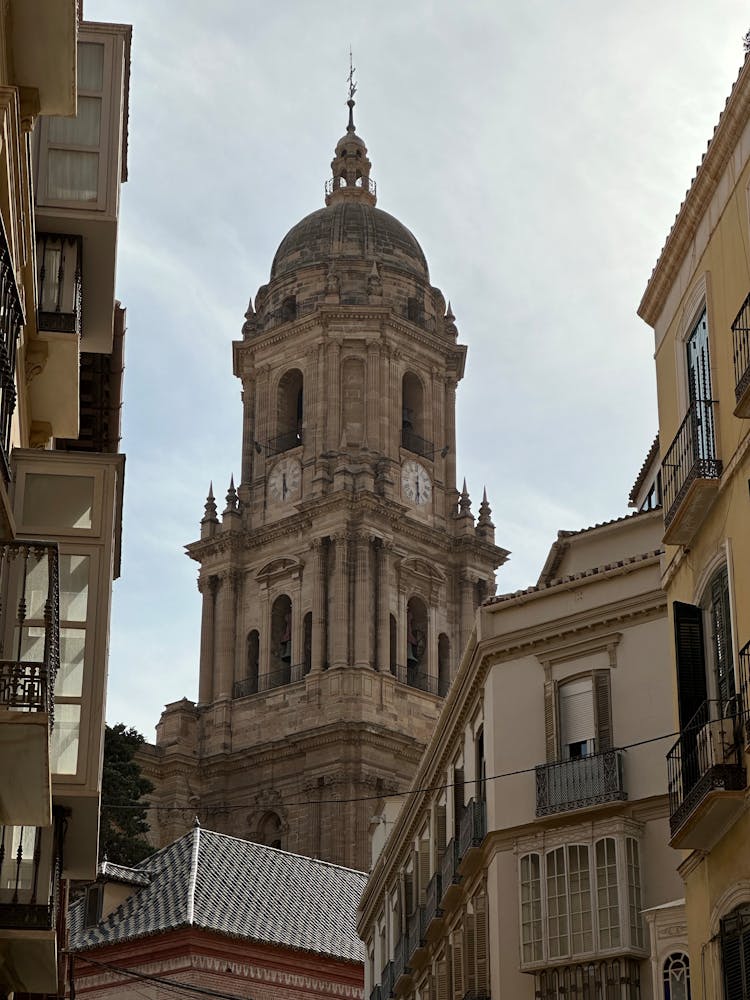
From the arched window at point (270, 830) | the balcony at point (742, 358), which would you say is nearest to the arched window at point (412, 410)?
the arched window at point (270, 830)

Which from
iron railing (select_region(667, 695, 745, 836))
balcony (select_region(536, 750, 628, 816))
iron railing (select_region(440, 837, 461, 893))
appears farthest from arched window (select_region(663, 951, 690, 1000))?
iron railing (select_region(440, 837, 461, 893))

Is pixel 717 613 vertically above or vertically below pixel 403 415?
below

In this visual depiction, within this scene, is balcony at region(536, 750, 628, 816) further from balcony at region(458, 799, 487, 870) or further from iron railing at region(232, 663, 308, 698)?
iron railing at region(232, 663, 308, 698)

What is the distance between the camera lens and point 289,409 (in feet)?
252

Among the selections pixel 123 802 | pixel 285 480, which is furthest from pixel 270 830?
pixel 285 480

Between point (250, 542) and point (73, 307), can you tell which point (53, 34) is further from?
point (250, 542)

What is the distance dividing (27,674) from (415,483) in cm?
6028

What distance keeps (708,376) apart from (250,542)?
180 ft

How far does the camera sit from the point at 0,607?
49.8 feet

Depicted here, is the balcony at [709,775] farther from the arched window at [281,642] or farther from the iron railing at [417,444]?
the iron railing at [417,444]

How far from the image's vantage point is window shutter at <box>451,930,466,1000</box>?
29141 millimetres

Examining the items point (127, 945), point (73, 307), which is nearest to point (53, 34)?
point (73, 307)

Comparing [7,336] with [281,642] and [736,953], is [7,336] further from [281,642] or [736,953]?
[281,642]

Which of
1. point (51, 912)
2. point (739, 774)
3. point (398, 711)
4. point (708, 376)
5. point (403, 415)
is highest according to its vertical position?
point (403, 415)
